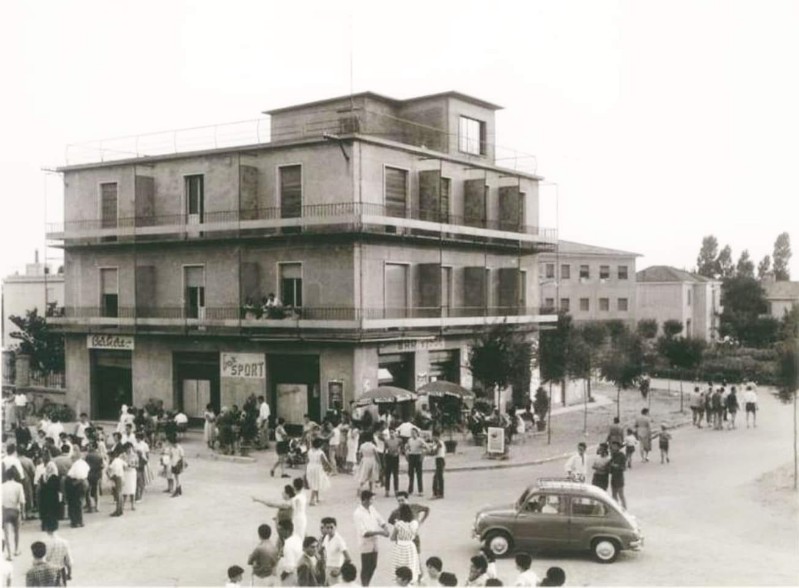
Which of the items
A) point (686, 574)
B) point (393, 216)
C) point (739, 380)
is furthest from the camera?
point (739, 380)

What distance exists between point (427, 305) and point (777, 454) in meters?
13.8

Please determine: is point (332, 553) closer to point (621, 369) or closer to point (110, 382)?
point (621, 369)

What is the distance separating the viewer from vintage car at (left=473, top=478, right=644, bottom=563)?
1498 cm

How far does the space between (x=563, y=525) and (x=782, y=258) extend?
85056 millimetres

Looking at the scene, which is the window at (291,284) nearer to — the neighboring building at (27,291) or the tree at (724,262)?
the neighboring building at (27,291)

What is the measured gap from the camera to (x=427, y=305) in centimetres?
3338

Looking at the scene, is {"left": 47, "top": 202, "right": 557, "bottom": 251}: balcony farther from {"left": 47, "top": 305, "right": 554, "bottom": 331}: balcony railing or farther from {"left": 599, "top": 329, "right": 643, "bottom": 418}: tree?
{"left": 599, "top": 329, "right": 643, "bottom": 418}: tree

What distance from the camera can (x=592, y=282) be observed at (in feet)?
238

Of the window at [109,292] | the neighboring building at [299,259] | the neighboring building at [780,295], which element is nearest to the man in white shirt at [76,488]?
the neighboring building at [299,259]

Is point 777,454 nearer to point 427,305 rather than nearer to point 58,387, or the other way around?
point 427,305

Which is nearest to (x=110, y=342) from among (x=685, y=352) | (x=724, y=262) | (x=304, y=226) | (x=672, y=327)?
(x=304, y=226)

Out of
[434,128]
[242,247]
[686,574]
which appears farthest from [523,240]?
[686,574]

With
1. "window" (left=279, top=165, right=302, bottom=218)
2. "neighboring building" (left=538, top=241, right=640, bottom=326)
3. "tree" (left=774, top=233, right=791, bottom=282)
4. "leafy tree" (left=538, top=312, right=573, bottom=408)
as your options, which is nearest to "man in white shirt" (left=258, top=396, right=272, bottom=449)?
"window" (left=279, top=165, right=302, bottom=218)

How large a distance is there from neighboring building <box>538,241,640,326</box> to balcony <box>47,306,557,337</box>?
32.4 m
